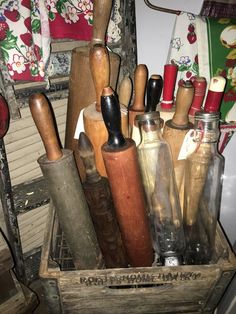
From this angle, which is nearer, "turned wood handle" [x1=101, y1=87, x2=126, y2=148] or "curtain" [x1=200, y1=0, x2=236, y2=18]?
"turned wood handle" [x1=101, y1=87, x2=126, y2=148]

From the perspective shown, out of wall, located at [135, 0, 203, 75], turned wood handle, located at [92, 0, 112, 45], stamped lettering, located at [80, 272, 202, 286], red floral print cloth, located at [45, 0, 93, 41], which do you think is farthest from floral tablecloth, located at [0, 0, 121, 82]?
stamped lettering, located at [80, 272, 202, 286]

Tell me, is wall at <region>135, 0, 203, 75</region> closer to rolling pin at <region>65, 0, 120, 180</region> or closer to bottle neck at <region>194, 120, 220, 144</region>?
rolling pin at <region>65, 0, 120, 180</region>

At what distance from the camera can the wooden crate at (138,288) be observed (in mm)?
521

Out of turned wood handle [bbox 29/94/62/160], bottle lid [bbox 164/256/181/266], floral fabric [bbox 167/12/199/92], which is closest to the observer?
turned wood handle [bbox 29/94/62/160]

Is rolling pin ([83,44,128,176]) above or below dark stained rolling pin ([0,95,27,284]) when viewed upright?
above

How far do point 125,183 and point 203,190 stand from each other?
0.61ft

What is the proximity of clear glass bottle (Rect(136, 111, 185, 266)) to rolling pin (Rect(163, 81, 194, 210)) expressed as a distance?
0.03 metres

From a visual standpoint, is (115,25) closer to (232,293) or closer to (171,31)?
(171,31)

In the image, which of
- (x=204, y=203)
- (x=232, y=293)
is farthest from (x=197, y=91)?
(x=232, y=293)

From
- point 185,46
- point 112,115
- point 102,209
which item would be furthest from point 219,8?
point 102,209

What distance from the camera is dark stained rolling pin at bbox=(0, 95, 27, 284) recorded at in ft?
2.23

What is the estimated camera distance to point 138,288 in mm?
552

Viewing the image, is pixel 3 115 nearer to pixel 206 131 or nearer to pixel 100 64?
pixel 100 64

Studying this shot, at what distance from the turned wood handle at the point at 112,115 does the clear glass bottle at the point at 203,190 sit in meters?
0.16
